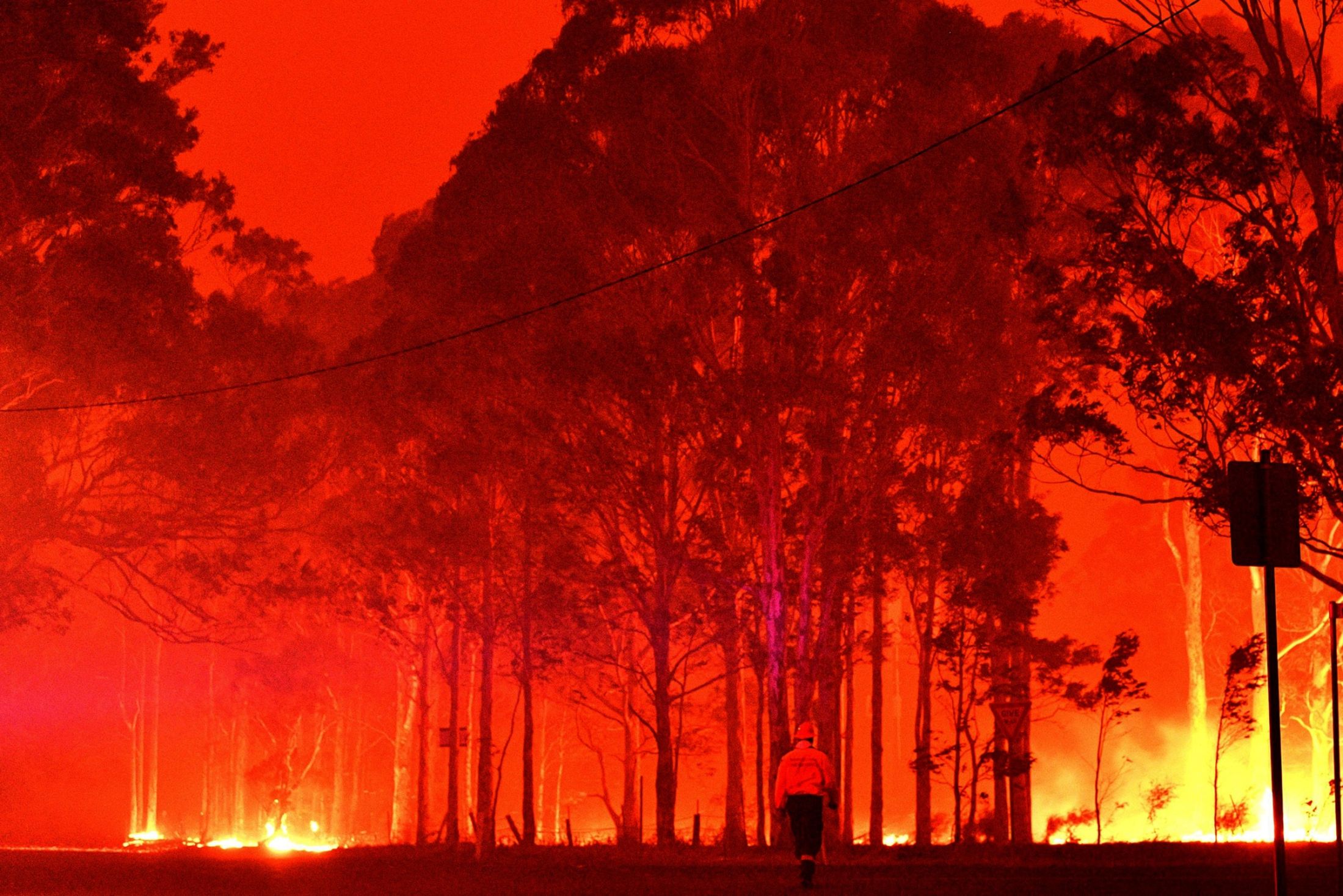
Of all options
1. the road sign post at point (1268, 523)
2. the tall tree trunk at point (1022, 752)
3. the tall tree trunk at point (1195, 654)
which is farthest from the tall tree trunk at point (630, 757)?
the road sign post at point (1268, 523)

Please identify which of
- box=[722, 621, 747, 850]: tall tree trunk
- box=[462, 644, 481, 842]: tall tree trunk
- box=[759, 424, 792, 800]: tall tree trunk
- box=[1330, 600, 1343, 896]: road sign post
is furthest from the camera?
box=[462, 644, 481, 842]: tall tree trunk

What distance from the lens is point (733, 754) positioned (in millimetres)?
32188

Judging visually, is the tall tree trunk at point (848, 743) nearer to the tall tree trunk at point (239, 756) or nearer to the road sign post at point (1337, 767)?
the road sign post at point (1337, 767)

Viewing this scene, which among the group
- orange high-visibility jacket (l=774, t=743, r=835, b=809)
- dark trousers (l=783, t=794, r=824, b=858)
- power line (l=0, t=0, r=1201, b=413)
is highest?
power line (l=0, t=0, r=1201, b=413)

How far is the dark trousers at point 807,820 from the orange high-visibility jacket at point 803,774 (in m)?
0.05

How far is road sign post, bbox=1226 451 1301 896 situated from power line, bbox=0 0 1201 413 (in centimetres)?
1033

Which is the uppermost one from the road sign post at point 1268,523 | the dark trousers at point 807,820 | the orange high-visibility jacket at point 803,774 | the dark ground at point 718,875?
the road sign post at point 1268,523

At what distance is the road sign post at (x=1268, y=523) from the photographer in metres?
8.10

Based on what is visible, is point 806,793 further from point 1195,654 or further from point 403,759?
point 403,759

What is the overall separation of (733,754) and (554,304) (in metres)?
10.0

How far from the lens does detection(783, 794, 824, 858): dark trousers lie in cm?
1441

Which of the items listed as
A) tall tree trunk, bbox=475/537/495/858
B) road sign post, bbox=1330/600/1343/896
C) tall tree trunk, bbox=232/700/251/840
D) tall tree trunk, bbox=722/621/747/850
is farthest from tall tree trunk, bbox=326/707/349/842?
road sign post, bbox=1330/600/1343/896

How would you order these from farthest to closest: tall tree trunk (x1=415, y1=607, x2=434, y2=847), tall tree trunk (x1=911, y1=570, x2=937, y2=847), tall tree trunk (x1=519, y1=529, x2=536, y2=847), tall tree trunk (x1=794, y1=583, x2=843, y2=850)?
tall tree trunk (x1=415, y1=607, x2=434, y2=847), tall tree trunk (x1=519, y1=529, x2=536, y2=847), tall tree trunk (x1=911, y1=570, x2=937, y2=847), tall tree trunk (x1=794, y1=583, x2=843, y2=850)

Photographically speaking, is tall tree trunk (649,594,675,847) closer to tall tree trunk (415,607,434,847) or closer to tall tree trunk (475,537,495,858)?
tall tree trunk (475,537,495,858)
